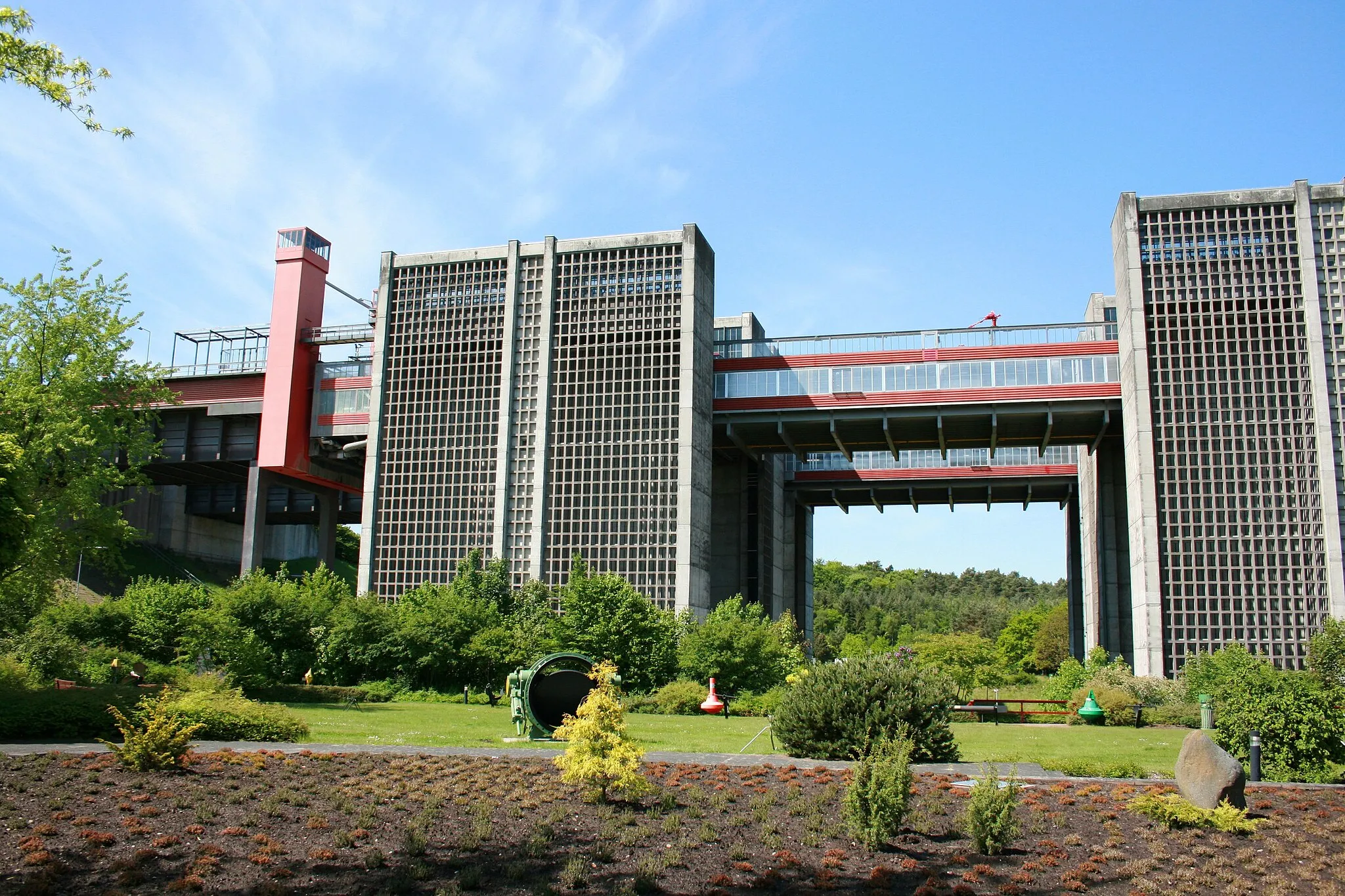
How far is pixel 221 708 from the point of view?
63.6 feet

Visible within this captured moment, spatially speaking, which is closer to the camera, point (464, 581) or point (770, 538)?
point (464, 581)

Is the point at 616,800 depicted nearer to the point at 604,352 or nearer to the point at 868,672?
the point at 868,672

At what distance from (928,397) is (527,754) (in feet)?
103

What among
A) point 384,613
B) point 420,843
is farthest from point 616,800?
point 384,613

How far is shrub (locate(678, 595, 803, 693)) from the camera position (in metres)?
35.3

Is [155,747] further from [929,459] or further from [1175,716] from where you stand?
[929,459]

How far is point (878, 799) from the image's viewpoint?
11719 mm

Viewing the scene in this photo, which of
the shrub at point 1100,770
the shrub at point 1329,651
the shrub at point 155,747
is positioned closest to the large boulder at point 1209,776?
the shrub at point 1100,770

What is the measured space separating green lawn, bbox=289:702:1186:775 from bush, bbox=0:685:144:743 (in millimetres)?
3667

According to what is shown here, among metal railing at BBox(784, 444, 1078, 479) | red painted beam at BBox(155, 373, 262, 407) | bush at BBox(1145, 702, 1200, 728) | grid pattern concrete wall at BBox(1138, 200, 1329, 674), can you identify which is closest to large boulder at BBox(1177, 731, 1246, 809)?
bush at BBox(1145, 702, 1200, 728)

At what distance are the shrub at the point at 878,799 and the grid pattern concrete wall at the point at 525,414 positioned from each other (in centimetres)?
3324

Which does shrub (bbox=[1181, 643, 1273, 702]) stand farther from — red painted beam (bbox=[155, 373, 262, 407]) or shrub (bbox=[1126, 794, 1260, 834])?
red painted beam (bbox=[155, 373, 262, 407])

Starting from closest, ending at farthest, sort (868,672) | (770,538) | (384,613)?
(868,672) → (384,613) → (770,538)

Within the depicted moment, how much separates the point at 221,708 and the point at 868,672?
11844mm
